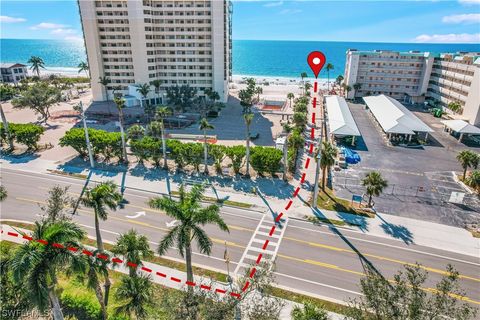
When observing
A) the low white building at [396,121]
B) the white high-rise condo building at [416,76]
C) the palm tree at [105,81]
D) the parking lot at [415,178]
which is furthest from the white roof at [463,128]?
the palm tree at [105,81]

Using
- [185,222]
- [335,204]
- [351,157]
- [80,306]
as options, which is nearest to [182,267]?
[80,306]

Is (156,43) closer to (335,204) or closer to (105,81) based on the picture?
(105,81)

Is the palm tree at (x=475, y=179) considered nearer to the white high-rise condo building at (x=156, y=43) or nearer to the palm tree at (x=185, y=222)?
the palm tree at (x=185, y=222)

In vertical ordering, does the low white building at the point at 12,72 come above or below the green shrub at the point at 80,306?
above

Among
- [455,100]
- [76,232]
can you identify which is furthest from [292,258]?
[455,100]

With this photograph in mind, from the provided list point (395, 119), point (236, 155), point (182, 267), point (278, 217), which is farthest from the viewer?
point (395, 119)

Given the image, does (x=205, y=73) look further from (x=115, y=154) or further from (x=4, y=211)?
(x=4, y=211)

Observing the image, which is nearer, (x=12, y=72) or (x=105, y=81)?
(x=105, y=81)
